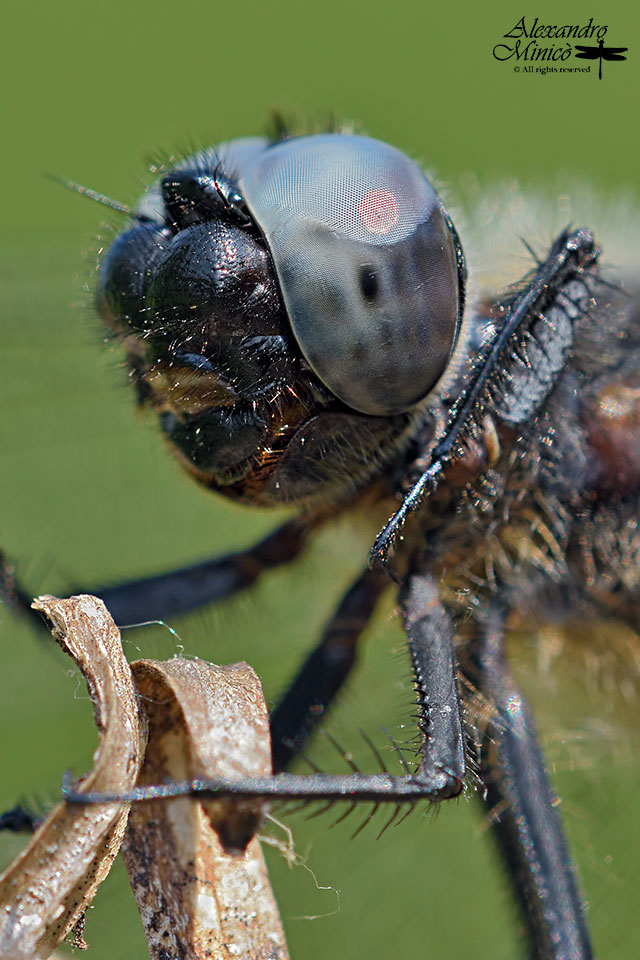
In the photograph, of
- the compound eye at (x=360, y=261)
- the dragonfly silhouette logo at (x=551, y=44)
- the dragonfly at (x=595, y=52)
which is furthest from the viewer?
the dragonfly at (x=595, y=52)

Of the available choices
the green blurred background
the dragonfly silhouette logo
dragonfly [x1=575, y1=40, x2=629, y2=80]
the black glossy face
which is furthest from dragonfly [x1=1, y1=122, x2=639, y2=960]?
dragonfly [x1=575, y1=40, x2=629, y2=80]

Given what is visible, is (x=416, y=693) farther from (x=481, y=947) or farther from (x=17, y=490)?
(x=17, y=490)

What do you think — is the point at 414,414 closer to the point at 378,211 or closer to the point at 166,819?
the point at 378,211

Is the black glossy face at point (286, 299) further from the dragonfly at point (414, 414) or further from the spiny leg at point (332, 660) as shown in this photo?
the spiny leg at point (332, 660)

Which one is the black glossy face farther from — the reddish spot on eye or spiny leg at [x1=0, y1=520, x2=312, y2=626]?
spiny leg at [x1=0, y1=520, x2=312, y2=626]

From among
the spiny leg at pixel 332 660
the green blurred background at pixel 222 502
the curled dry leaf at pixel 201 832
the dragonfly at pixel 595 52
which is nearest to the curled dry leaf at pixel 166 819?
the curled dry leaf at pixel 201 832

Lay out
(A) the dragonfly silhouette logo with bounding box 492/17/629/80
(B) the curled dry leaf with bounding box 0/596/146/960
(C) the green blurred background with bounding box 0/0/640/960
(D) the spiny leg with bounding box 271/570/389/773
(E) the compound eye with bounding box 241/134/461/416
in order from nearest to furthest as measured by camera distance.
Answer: (B) the curled dry leaf with bounding box 0/596/146/960, (E) the compound eye with bounding box 241/134/461/416, (D) the spiny leg with bounding box 271/570/389/773, (C) the green blurred background with bounding box 0/0/640/960, (A) the dragonfly silhouette logo with bounding box 492/17/629/80
